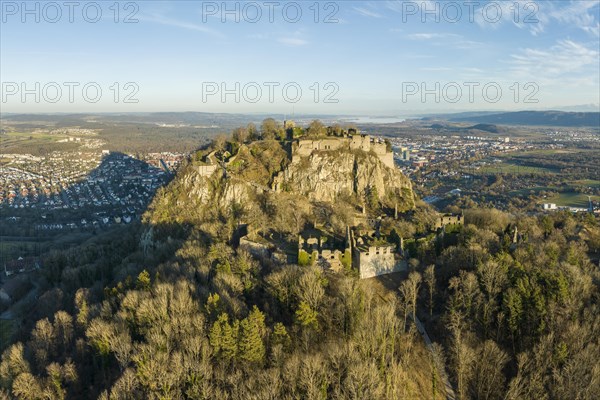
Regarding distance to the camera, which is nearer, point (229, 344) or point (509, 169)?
point (229, 344)

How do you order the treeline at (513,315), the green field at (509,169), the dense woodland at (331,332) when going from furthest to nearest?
the green field at (509,169)
the treeline at (513,315)
the dense woodland at (331,332)

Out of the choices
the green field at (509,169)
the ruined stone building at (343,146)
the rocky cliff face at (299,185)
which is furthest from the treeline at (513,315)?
the green field at (509,169)

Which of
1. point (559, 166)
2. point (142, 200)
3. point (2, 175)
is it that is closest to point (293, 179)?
point (142, 200)

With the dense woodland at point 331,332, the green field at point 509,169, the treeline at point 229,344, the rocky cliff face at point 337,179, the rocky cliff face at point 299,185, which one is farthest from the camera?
the green field at point 509,169

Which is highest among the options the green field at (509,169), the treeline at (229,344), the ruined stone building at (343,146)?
the ruined stone building at (343,146)

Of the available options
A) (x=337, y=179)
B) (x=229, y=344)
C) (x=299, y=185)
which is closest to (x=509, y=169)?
(x=337, y=179)

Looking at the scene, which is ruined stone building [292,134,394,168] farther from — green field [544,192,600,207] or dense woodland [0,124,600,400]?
green field [544,192,600,207]

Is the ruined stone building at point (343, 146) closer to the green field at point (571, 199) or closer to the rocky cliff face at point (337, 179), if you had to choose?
the rocky cliff face at point (337, 179)

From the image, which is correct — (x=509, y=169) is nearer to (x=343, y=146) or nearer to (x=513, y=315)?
(x=343, y=146)

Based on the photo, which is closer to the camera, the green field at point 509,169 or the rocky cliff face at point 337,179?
the rocky cliff face at point 337,179
